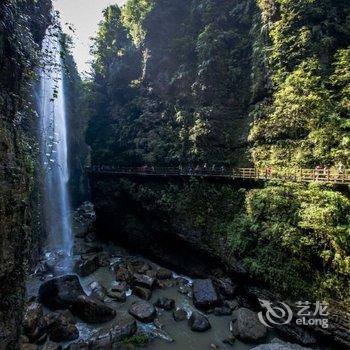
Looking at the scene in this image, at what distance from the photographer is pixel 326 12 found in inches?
977

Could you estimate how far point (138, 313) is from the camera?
18.0 meters

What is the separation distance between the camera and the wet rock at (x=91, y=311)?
17469 millimetres

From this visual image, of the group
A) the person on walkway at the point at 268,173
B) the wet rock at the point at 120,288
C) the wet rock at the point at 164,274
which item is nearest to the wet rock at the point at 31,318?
the wet rock at the point at 120,288

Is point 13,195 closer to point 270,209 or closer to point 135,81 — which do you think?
point 270,209

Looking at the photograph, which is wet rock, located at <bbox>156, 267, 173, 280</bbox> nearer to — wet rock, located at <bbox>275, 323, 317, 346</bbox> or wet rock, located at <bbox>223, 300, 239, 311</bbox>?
wet rock, located at <bbox>223, 300, 239, 311</bbox>

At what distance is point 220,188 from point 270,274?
8.31 meters

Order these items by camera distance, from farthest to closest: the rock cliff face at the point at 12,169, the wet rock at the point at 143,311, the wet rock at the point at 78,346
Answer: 1. the wet rock at the point at 143,311
2. the wet rock at the point at 78,346
3. the rock cliff face at the point at 12,169

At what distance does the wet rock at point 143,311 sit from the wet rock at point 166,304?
2.65 feet

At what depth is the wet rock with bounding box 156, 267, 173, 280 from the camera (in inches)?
917

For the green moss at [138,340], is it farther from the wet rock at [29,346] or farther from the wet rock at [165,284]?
the wet rock at [165,284]

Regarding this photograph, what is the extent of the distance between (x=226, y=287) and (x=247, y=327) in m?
3.94

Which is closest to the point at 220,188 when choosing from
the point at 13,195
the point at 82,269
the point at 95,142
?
the point at 82,269

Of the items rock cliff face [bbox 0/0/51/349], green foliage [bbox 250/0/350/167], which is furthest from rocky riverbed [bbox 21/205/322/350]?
Result: green foliage [bbox 250/0/350/167]

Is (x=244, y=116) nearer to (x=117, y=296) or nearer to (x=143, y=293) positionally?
(x=143, y=293)
